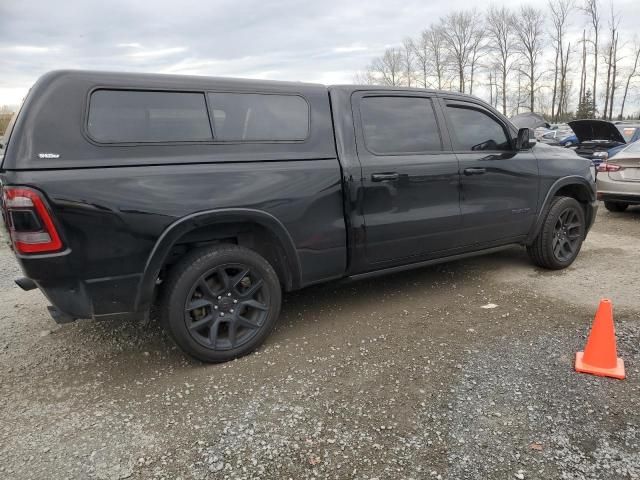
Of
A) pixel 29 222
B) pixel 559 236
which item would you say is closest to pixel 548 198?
pixel 559 236

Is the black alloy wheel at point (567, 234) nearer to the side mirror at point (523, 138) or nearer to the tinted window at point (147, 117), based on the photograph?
the side mirror at point (523, 138)

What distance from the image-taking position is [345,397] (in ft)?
9.19

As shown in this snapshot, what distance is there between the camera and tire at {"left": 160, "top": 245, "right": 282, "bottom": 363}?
9.94 feet

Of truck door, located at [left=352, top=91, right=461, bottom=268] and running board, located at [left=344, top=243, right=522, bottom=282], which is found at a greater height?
truck door, located at [left=352, top=91, right=461, bottom=268]

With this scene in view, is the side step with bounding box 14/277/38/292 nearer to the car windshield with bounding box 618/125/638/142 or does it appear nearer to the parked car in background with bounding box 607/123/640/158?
the parked car in background with bounding box 607/123/640/158

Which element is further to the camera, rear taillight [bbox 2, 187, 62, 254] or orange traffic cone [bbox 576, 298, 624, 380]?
orange traffic cone [bbox 576, 298, 624, 380]

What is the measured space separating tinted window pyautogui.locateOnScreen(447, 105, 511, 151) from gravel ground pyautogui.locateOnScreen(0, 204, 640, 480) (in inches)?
54.2

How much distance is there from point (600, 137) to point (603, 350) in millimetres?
9125

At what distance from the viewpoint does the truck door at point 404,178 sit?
3676mm

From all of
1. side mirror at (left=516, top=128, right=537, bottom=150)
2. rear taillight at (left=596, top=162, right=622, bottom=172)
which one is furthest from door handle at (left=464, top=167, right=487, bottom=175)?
rear taillight at (left=596, top=162, right=622, bottom=172)

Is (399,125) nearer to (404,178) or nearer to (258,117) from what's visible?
(404,178)

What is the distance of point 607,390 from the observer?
2.77m

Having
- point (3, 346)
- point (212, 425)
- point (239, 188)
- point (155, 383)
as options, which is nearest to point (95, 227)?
point (239, 188)

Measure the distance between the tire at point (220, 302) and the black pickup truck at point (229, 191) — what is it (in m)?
0.01
